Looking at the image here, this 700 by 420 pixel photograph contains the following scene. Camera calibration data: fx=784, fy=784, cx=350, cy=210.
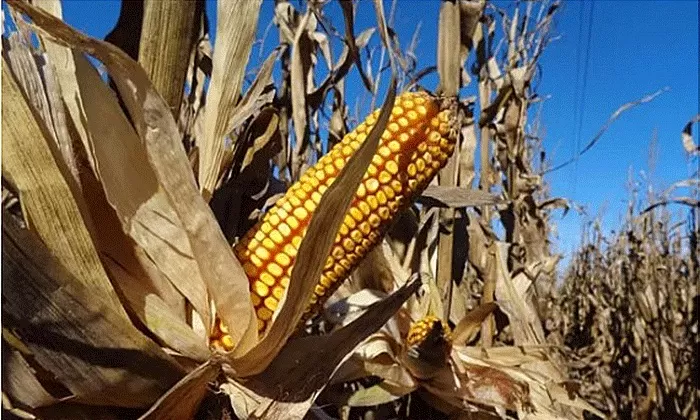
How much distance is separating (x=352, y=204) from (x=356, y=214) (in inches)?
0.4

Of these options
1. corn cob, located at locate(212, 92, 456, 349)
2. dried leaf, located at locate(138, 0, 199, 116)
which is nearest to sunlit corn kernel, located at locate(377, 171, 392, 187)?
corn cob, located at locate(212, 92, 456, 349)

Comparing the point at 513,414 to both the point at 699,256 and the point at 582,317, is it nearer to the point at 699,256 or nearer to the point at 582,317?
the point at 699,256

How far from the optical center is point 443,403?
1171 millimetres

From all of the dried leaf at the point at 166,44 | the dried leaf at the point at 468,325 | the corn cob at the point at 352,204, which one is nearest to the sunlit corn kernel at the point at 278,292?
the corn cob at the point at 352,204

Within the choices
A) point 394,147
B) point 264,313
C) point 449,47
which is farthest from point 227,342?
point 449,47

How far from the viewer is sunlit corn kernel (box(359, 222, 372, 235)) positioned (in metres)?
0.80

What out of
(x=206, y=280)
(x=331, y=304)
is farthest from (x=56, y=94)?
(x=331, y=304)

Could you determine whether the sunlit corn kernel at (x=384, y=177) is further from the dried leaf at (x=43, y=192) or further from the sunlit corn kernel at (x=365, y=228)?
the dried leaf at (x=43, y=192)

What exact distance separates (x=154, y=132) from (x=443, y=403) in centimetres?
65

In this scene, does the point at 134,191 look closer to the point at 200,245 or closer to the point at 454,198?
the point at 200,245

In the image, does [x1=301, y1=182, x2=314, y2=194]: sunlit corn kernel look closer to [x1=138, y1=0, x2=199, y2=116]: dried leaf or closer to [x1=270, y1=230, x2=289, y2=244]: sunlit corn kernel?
[x1=270, y1=230, x2=289, y2=244]: sunlit corn kernel

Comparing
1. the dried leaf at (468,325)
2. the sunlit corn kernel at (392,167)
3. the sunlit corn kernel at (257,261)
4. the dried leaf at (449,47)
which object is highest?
the dried leaf at (449,47)

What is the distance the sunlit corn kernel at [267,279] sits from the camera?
30.5 inches

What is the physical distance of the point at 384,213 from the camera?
2.71ft
